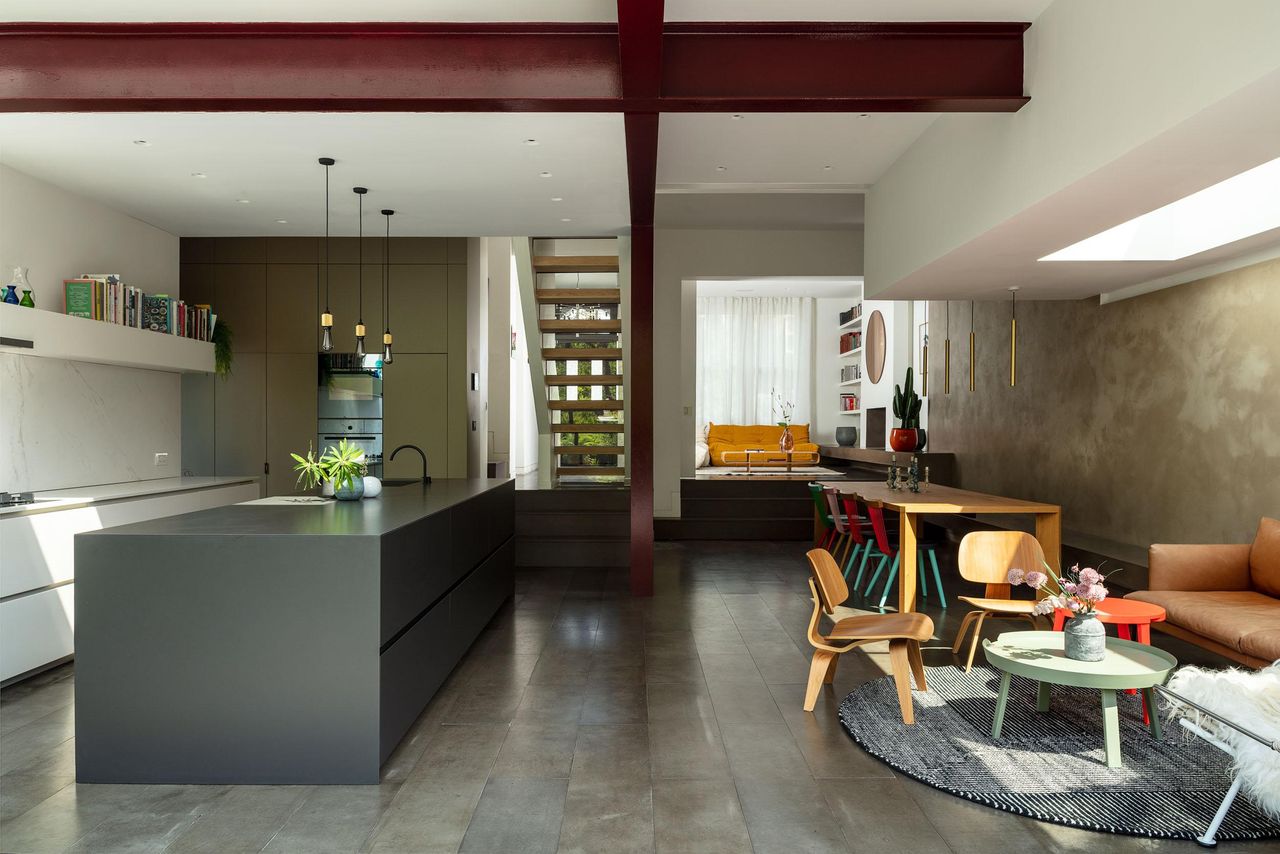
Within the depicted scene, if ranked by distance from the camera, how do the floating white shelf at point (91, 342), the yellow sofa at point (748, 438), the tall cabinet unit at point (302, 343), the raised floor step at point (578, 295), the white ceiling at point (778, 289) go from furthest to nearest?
the white ceiling at point (778, 289), the yellow sofa at point (748, 438), the raised floor step at point (578, 295), the tall cabinet unit at point (302, 343), the floating white shelf at point (91, 342)

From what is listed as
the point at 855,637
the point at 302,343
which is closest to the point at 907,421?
the point at 302,343

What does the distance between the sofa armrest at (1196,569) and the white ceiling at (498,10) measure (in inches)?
117

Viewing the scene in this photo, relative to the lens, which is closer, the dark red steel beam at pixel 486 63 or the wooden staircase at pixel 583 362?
the dark red steel beam at pixel 486 63

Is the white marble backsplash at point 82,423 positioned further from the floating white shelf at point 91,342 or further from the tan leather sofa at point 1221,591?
the tan leather sofa at point 1221,591

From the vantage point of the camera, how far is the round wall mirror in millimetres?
12711

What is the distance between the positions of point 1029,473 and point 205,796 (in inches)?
294

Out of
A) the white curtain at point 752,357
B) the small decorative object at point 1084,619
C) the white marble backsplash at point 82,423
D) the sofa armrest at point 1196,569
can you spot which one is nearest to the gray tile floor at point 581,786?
the sofa armrest at point 1196,569

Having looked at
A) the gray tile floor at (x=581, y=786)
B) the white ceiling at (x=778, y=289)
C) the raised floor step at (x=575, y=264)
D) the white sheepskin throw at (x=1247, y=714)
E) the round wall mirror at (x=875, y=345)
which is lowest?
the gray tile floor at (x=581, y=786)

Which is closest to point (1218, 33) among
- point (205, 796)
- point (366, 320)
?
point (205, 796)

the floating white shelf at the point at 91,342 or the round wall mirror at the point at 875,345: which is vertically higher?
the round wall mirror at the point at 875,345

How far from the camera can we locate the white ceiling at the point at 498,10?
3.54 m

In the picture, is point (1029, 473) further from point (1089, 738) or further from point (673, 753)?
point (673, 753)

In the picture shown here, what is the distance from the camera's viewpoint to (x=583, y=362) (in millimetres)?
10086

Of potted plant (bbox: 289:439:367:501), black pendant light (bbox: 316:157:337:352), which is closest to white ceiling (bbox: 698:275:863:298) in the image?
black pendant light (bbox: 316:157:337:352)
